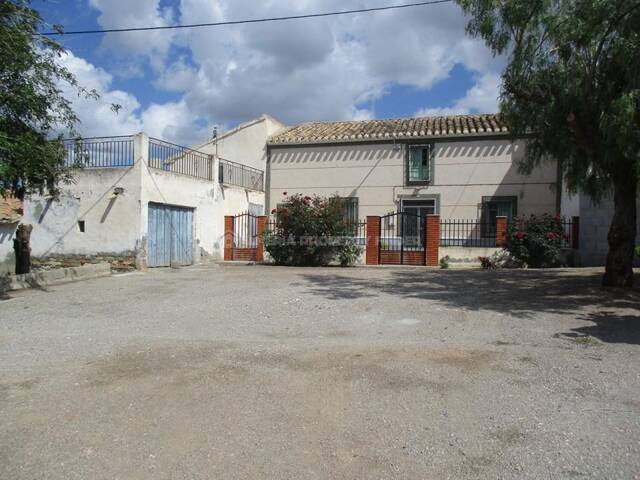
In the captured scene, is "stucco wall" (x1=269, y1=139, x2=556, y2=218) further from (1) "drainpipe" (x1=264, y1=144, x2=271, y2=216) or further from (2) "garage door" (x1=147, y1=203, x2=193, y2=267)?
(2) "garage door" (x1=147, y1=203, x2=193, y2=267)

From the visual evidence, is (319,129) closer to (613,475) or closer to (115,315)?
(115,315)

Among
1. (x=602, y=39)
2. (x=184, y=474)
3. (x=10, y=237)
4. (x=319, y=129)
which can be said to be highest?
(x=319, y=129)

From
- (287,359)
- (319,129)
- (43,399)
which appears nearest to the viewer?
(43,399)

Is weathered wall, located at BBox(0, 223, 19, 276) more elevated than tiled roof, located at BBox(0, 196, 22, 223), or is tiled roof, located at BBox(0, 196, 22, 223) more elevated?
tiled roof, located at BBox(0, 196, 22, 223)

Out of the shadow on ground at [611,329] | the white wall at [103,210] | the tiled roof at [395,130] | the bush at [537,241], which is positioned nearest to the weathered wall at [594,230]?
the bush at [537,241]

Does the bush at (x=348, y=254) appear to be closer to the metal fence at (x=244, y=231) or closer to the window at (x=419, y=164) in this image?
the metal fence at (x=244, y=231)

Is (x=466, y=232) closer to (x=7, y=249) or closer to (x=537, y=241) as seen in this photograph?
(x=537, y=241)

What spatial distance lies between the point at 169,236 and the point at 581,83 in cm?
1240

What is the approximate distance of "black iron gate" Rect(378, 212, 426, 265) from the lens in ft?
57.0

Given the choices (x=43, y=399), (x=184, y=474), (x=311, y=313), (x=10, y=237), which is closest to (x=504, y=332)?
(x=311, y=313)

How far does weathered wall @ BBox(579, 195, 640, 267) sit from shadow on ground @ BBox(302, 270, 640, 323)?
3.08 m

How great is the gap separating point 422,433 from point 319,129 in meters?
21.1

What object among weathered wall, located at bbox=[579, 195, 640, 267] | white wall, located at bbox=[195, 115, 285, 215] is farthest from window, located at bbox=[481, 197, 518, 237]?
white wall, located at bbox=[195, 115, 285, 215]

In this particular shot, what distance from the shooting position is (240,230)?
19875 millimetres
